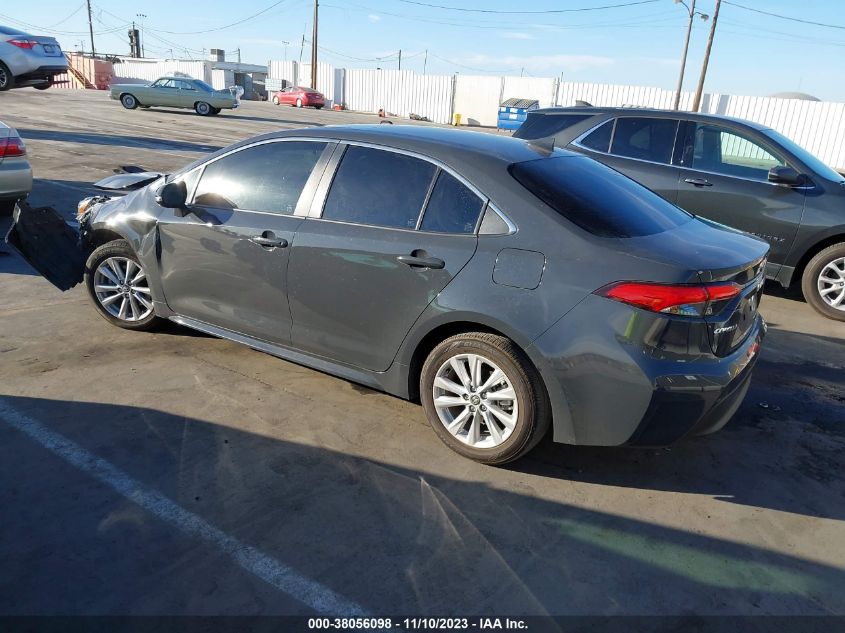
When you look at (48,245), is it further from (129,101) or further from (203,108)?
(129,101)

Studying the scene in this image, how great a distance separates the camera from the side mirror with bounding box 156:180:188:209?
444 centimetres

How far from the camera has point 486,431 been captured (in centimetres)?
360

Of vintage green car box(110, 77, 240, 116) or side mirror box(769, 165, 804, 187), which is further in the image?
vintage green car box(110, 77, 240, 116)

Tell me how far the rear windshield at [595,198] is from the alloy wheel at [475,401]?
35.6 inches

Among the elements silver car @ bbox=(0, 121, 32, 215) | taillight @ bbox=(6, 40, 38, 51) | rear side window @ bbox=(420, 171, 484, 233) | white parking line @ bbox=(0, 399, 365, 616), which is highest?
taillight @ bbox=(6, 40, 38, 51)

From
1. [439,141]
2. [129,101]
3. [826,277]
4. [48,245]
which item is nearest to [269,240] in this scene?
[439,141]

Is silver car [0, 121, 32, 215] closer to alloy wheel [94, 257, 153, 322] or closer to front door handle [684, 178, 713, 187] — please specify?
alloy wheel [94, 257, 153, 322]

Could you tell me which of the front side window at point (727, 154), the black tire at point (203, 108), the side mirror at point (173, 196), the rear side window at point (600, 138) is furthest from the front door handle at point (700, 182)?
the black tire at point (203, 108)

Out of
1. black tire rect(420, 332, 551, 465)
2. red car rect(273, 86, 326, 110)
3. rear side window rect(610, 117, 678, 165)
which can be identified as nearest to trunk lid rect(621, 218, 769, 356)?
black tire rect(420, 332, 551, 465)

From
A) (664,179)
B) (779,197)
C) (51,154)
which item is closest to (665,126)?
(664,179)

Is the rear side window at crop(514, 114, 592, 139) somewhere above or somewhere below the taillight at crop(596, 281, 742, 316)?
above

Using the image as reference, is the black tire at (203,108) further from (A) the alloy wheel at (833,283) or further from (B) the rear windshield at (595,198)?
(B) the rear windshield at (595,198)

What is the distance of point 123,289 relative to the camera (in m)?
5.11

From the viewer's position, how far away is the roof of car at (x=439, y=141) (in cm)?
375
